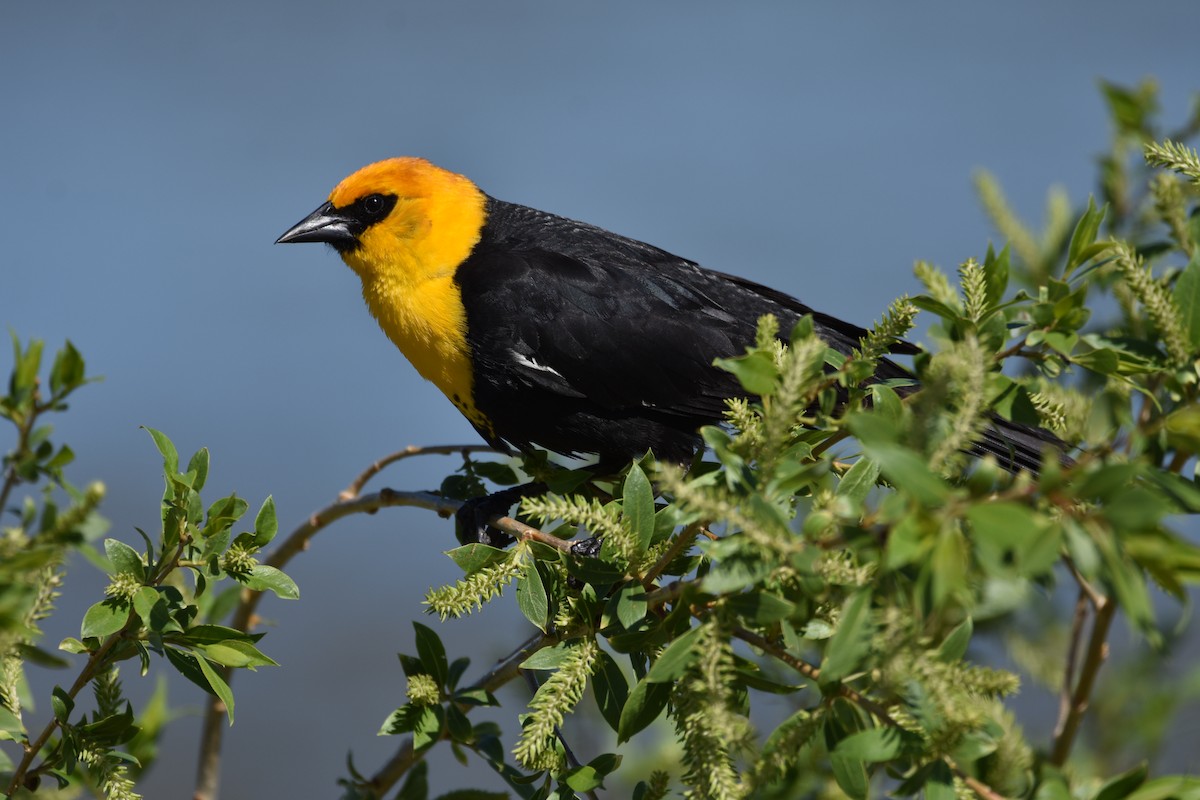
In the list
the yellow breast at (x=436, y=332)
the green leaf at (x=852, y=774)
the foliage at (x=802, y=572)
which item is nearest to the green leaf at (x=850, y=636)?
the foliage at (x=802, y=572)

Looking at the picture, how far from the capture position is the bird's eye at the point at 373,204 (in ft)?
11.7

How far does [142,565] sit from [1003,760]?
122 centimetres

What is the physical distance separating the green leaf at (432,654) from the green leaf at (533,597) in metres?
0.27

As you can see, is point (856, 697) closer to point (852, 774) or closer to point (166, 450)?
point (852, 774)

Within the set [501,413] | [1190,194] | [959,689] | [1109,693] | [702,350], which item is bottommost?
[959,689]

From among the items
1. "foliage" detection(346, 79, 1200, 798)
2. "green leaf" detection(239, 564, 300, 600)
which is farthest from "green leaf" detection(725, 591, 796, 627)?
"green leaf" detection(239, 564, 300, 600)

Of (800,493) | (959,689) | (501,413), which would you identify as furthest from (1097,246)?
(501,413)

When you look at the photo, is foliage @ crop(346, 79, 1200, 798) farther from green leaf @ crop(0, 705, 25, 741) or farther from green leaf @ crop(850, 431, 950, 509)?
green leaf @ crop(0, 705, 25, 741)

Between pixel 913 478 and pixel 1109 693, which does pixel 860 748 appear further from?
pixel 1109 693

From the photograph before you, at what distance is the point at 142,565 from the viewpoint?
1658mm

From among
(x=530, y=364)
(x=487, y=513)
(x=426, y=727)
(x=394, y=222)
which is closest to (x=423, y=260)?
(x=394, y=222)

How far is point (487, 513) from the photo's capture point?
297 centimetres

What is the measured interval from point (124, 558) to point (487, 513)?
1.39 meters

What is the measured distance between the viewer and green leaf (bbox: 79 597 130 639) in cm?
160
